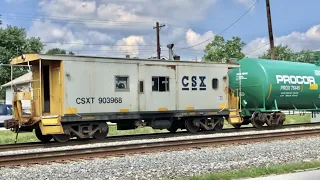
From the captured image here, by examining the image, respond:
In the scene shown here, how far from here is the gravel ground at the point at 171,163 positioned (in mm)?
8945

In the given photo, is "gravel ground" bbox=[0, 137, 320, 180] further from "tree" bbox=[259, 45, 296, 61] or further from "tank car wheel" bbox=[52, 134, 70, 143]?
"tree" bbox=[259, 45, 296, 61]

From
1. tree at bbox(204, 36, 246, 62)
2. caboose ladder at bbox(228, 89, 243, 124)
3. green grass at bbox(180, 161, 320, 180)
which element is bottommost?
green grass at bbox(180, 161, 320, 180)

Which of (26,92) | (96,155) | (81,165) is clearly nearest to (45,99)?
(26,92)

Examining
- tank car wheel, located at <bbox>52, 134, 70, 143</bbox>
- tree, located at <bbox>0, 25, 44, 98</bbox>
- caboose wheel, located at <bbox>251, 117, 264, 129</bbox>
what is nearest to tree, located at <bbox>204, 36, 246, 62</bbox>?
tree, located at <bbox>0, 25, 44, 98</bbox>

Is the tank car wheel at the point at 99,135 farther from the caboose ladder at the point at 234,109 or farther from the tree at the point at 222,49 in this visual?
the tree at the point at 222,49

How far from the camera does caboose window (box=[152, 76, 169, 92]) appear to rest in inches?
671

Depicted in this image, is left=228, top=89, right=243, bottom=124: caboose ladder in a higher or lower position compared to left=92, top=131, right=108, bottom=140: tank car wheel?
higher

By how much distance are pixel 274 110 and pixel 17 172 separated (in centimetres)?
1435

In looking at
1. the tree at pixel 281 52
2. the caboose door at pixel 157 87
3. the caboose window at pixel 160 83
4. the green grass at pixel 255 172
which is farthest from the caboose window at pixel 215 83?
the tree at pixel 281 52

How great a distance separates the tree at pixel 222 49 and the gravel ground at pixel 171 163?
55.7 m

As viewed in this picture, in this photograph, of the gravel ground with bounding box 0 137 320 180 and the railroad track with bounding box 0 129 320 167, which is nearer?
the gravel ground with bounding box 0 137 320 180

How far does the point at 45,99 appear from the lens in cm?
1591

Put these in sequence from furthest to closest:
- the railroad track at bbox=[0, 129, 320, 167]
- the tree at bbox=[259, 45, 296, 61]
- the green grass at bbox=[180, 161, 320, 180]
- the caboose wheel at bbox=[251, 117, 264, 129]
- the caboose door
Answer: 1. the tree at bbox=[259, 45, 296, 61]
2. the caboose wheel at bbox=[251, 117, 264, 129]
3. the caboose door
4. the railroad track at bbox=[0, 129, 320, 167]
5. the green grass at bbox=[180, 161, 320, 180]

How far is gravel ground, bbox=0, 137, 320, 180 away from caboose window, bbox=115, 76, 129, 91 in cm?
463
